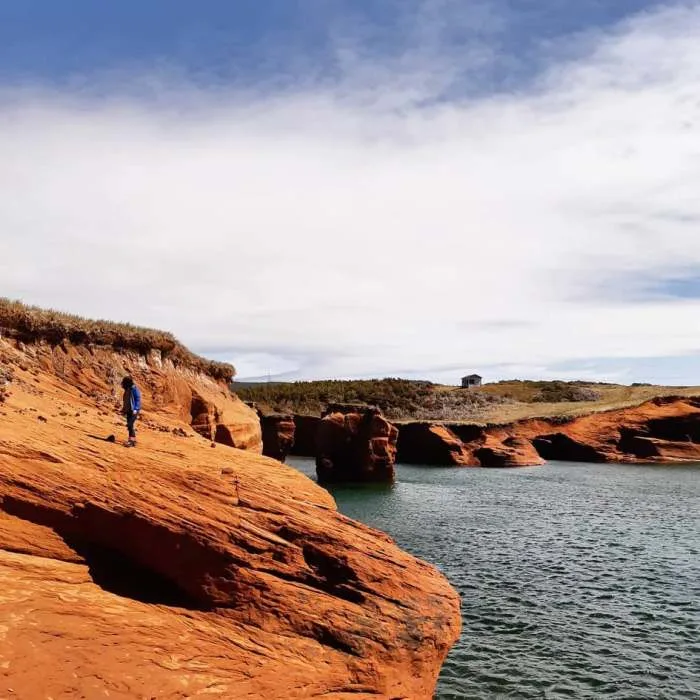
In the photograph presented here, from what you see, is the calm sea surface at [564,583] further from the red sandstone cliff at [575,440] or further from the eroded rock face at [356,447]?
the red sandstone cliff at [575,440]

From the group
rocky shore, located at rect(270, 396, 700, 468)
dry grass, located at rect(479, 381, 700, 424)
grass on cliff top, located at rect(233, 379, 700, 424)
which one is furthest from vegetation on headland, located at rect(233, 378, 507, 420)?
rocky shore, located at rect(270, 396, 700, 468)

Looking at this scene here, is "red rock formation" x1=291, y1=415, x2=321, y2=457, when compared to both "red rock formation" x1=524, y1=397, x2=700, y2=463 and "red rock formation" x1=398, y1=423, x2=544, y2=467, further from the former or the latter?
"red rock formation" x1=524, y1=397, x2=700, y2=463

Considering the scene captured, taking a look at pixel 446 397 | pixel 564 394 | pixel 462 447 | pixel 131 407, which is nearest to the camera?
pixel 131 407

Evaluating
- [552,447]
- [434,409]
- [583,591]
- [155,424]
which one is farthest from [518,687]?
[434,409]

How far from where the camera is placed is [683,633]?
21422 millimetres

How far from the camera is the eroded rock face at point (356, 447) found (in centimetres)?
7481

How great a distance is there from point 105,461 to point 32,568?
268cm

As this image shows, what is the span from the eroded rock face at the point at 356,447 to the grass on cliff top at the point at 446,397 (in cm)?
4836

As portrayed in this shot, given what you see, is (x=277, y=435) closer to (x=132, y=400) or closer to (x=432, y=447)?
(x=432, y=447)

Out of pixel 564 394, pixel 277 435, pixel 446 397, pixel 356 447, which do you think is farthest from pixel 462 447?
pixel 564 394

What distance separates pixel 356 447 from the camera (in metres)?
76.8

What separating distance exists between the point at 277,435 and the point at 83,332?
220 feet

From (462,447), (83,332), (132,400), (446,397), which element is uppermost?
(83,332)

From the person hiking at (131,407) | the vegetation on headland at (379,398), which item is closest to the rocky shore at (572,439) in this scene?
the vegetation on headland at (379,398)
